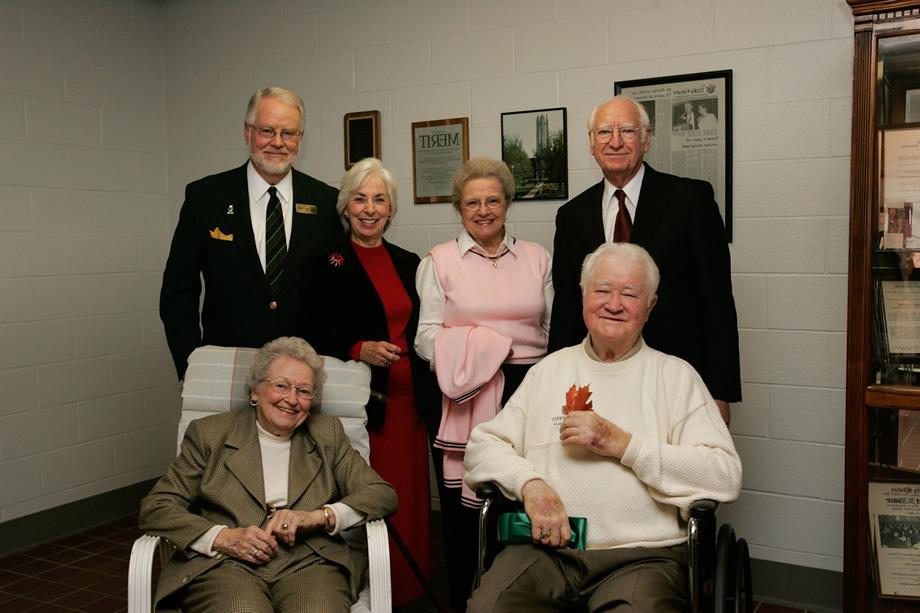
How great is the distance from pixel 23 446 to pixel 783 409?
3.38 metres

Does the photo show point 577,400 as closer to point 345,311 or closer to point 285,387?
point 285,387

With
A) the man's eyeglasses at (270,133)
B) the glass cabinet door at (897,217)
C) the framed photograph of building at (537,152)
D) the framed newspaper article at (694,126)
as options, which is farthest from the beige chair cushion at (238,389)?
the glass cabinet door at (897,217)

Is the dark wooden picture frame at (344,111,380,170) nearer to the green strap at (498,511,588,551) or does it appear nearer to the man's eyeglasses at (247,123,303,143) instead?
the man's eyeglasses at (247,123,303,143)

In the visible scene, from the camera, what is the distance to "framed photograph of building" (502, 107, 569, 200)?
3.71 metres

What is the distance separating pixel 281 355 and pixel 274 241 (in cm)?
62

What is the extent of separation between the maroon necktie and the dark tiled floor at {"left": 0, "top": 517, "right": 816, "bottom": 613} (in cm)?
158

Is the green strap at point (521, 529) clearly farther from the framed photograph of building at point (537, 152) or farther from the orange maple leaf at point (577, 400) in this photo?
the framed photograph of building at point (537, 152)

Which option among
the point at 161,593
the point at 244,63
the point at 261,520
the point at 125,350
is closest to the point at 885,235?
the point at 261,520

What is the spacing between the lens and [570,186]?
371cm

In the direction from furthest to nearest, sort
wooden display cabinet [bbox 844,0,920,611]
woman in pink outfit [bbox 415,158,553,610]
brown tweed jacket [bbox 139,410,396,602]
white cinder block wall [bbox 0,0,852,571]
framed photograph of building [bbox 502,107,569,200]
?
framed photograph of building [bbox 502,107,569,200] → white cinder block wall [bbox 0,0,852,571] → woman in pink outfit [bbox 415,158,553,610] → wooden display cabinet [bbox 844,0,920,611] → brown tweed jacket [bbox 139,410,396,602]

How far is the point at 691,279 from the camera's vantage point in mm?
2770

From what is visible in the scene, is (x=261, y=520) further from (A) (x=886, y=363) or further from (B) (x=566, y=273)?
(A) (x=886, y=363)

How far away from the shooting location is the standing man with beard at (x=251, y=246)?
304cm

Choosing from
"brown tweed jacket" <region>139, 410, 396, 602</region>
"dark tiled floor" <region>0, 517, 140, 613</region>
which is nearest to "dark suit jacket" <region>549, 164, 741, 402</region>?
"brown tweed jacket" <region>139, 410, 396, 602</region>
